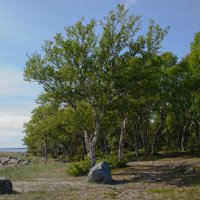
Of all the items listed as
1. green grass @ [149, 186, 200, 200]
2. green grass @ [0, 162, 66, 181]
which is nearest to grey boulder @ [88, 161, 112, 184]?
green grass @ [149, 186, 200, 200]

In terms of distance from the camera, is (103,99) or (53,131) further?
(53,131)

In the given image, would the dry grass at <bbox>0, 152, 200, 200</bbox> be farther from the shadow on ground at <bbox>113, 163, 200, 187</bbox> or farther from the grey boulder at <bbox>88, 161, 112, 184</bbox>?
the grey boulder at <bbox>88, 161, 112, 184</bbox>

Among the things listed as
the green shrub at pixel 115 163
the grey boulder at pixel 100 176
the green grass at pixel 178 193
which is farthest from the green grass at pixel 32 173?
the green grass at pixel 178 193

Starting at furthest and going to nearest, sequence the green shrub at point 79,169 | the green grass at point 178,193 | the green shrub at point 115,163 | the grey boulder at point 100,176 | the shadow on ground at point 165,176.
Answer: the green shrub at point 115,163, the green shrub at point 79,169, the grey boulder at point 100,176, the shadow on ground at point 165,176, the green grass at point 178,193

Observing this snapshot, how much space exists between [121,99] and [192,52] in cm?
2117

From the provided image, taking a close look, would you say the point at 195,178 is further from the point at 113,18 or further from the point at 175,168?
the point at 113,18

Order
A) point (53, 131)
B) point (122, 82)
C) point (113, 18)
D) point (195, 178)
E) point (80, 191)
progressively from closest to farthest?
1. point (80, 191)
2. point (195, 178)
3. point (122, 82)
4. point (113, 18)
5. point (53, 131)

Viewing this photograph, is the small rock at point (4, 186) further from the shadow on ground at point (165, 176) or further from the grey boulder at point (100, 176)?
the shadow on ground at point (165, 176)

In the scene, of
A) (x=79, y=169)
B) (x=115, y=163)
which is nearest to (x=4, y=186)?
(x=79, y=169)

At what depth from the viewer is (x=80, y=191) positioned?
87.8 ft

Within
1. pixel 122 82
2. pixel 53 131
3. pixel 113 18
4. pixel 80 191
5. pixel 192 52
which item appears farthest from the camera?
pixel 53 131

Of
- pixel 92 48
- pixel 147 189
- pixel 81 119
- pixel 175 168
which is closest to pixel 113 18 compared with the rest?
pixel 92 48

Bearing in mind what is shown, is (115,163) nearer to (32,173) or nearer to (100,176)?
(32,173)

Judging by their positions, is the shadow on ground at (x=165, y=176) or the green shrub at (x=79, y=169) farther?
the green shrub at (x=79, y=169)
